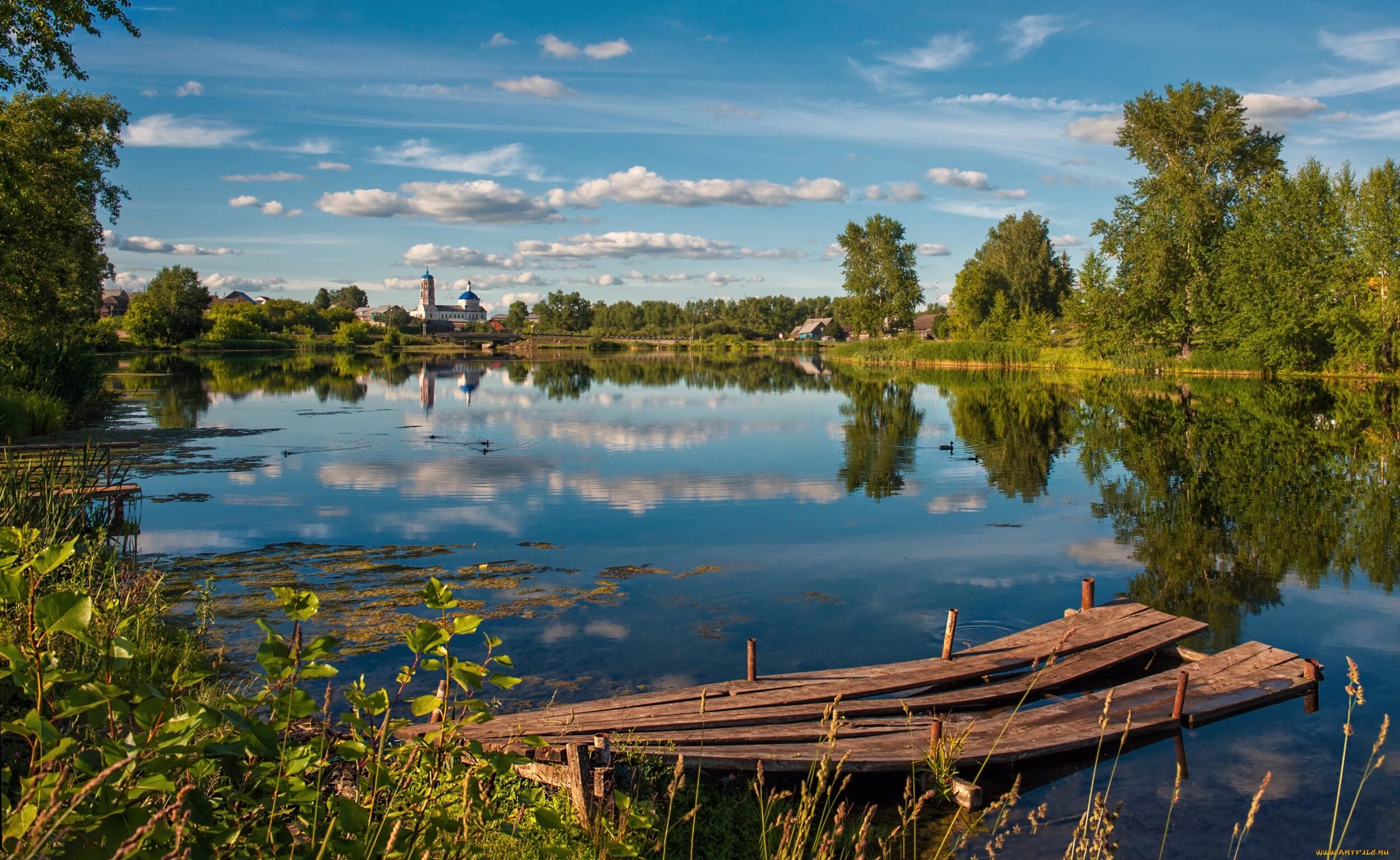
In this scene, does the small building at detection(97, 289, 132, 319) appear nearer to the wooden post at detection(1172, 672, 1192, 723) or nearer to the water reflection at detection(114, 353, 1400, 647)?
the water reflection at detection(114, 353, 1400, 647)

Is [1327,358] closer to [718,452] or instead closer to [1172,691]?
[718,452]

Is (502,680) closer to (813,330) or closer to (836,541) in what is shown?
(836,541)

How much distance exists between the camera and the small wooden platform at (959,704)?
278 inches

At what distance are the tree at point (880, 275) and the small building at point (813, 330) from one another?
217ft

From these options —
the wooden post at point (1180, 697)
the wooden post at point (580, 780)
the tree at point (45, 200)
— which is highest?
the tree at point (45, 200)

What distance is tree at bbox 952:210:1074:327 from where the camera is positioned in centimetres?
8969

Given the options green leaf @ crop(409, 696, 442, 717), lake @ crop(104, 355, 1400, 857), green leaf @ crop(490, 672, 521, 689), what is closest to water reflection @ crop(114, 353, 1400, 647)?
lake @ crop(104, 355, 1400, 857)

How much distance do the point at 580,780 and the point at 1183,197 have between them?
6114 centimetres

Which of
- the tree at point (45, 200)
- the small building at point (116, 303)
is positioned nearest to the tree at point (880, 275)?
the tree at point (45, 200)

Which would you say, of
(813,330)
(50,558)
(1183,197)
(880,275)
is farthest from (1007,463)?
(813,330)

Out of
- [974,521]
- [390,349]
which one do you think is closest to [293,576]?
[974,521]

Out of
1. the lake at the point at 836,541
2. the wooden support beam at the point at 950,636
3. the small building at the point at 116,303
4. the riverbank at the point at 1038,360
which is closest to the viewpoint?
the wooden support beam at the point at 950,636

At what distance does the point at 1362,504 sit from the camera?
62.5 ft

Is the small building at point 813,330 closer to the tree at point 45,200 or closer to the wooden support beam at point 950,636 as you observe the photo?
the tree at point 45,200
